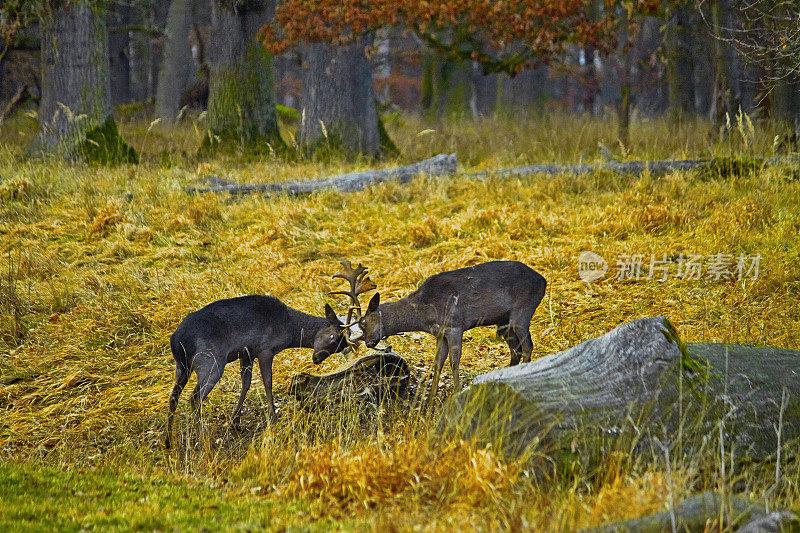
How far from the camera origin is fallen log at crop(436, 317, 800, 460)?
4.28 meters

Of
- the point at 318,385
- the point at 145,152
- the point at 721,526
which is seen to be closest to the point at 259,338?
the point at 318,385

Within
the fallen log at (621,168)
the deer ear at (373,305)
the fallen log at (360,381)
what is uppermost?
the fallen log at (621,168)

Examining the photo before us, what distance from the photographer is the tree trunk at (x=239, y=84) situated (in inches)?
647

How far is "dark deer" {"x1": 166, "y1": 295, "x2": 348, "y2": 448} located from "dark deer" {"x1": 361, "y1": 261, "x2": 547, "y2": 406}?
45cm

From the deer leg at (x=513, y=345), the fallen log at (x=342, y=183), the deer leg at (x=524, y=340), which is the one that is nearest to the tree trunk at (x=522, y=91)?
the fallen log at (x=342, y=183)

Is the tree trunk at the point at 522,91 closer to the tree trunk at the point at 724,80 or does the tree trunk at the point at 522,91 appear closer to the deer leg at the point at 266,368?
the tree trunk at the point at 724,80

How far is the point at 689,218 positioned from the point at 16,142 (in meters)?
14.3

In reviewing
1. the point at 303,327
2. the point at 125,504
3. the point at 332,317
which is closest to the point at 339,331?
the point at 332,317

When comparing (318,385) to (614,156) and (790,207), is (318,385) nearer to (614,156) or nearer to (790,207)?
(790,207)

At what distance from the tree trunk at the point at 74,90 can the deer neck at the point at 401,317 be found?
1009 centimetres

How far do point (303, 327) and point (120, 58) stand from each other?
29.0 meters

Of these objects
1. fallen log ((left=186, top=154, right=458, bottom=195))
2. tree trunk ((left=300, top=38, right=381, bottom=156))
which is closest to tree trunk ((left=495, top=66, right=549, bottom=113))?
tree trunk ((left=300, top=38, right=381, bottom=156))

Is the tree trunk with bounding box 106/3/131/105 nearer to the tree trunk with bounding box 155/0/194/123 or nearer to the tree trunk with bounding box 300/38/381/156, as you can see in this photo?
the tree trunk with bounding box 155/0/194/123

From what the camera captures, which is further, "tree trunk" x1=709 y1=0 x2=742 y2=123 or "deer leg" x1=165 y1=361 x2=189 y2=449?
"tree trunk" x1=709 y1=0 x2=742 y2=123
